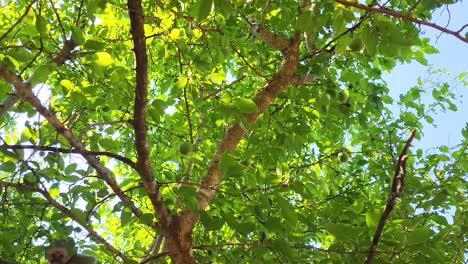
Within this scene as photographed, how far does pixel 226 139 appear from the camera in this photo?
2891 mm

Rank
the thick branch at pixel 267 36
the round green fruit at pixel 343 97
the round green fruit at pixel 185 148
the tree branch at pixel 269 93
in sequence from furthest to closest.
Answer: the round green fruit at pixel 343 97 → the thick branch at pixel 267 36 → the tree branch at pixel 269 93 → the round green fruit at pixel 185 148

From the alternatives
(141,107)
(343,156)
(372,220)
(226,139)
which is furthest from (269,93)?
(372,220)

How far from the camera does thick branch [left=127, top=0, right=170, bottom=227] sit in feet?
6.04

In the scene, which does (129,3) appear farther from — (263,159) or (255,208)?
(263,159)

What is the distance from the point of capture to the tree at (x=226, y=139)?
1.83 meters

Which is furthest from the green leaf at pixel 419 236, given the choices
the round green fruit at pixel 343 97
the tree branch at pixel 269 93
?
the round green fruit at pixel 343 97

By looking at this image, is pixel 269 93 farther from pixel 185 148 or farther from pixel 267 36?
pixel 185 148

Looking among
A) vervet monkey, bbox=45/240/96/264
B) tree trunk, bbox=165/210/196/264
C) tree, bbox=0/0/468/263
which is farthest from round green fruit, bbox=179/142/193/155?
vervet monkey, bbox=45/240/96/264

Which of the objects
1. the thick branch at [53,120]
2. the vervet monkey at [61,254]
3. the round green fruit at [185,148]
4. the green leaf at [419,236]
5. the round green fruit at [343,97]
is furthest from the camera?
the round green fruit at [343,97]

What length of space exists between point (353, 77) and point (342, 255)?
123 cm

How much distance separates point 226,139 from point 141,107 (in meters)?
0.97

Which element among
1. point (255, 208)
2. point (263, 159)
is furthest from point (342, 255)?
point (263, 159)

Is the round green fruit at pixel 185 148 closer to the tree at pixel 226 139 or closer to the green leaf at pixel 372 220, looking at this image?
the tree at pixel 226 139

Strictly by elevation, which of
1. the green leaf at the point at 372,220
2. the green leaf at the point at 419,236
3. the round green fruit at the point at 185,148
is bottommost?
the green leaf at the point at 419,236
